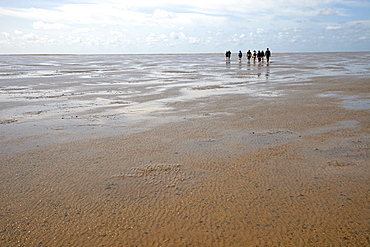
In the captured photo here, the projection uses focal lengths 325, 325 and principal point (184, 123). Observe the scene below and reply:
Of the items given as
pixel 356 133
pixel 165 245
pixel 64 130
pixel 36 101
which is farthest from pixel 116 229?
pixel 36 101

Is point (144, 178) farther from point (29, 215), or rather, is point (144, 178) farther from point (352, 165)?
point (352, 165)

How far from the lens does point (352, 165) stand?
16.4 feet

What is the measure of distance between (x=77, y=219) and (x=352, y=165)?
4.05 m

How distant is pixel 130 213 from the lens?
3.66 metres

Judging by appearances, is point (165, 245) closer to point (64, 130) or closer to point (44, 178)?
point (44, 178)

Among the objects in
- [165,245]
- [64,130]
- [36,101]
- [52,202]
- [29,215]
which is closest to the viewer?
[165,245]

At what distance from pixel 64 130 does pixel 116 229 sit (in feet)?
15.5

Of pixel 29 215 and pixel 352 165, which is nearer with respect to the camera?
pixel 29 215

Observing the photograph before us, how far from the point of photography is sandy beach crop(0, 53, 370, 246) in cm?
327

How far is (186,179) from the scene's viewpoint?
15.0 feet

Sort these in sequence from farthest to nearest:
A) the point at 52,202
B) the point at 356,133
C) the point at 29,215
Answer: the point at 356,133
the point at 52,202
the point at 29,215

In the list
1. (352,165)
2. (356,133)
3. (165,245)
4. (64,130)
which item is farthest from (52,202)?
(356,133)

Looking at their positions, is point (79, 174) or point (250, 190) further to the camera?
point (79, 174)

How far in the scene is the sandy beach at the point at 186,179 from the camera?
327cm
